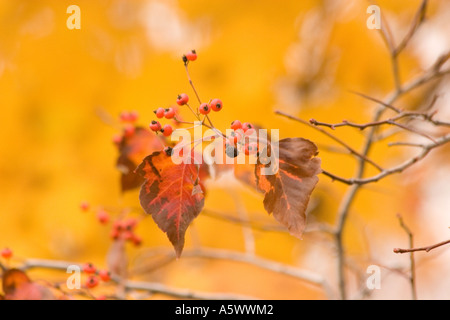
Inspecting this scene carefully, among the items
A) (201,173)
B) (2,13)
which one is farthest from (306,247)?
(2,13)

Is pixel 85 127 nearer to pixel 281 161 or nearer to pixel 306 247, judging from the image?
pixel 306 247

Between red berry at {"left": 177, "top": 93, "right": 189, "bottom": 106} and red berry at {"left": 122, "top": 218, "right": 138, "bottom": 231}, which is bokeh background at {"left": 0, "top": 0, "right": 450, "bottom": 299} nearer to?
red berry at {"left": 122, "top": 218, "right": 138, "bottom": 231}

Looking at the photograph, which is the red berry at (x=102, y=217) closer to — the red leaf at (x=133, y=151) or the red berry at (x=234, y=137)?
the red leaf at (x=133, y=151)

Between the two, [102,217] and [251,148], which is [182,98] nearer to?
[251,148]

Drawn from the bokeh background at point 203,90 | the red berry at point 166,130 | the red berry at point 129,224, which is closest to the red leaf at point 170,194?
the red berry at point 166,130

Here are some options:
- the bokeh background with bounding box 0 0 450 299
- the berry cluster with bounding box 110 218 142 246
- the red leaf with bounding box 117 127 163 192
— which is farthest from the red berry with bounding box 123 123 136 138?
the bokeh background with bounding box 0 0 450 299

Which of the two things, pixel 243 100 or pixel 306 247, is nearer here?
pixel 243 100
